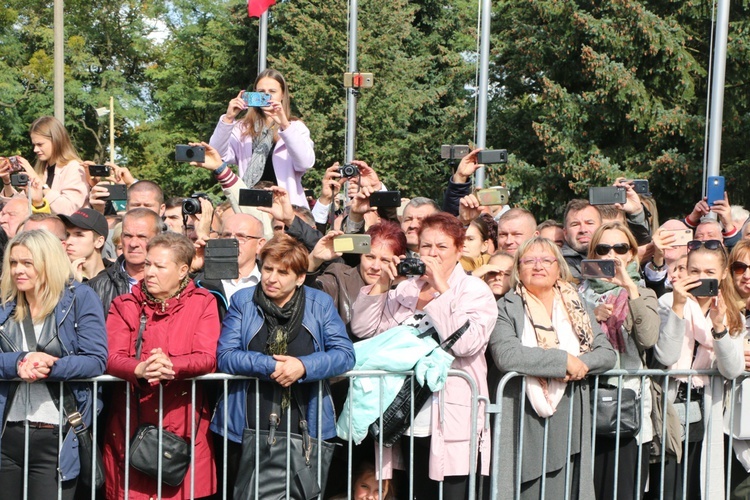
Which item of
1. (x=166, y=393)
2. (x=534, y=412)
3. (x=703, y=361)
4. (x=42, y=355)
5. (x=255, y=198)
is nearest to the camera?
(x=42, y=355)

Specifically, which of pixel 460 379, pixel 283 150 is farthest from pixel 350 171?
pixel 460 379

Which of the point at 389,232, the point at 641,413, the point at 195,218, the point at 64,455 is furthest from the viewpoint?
the point at 195,218

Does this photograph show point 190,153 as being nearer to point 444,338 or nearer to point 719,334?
point 444,338

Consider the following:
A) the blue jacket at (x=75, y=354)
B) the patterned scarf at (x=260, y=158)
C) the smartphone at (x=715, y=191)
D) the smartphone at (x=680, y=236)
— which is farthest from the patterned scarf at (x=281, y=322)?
the smartphone at (x=715, y=191)

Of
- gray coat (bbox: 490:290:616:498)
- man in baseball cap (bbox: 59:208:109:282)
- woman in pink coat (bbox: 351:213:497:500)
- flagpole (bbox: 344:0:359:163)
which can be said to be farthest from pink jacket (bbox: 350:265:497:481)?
flagpole (bbox: 344:0:359:163)

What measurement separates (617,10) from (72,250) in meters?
15.6

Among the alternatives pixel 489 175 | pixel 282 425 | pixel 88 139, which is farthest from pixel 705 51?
pixel 88 139

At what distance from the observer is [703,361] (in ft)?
17.2

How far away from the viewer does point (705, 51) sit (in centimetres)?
2023

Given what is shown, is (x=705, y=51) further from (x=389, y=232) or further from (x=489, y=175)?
(x=389, y=232)

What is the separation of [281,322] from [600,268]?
160cm

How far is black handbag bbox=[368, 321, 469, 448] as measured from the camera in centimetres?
478

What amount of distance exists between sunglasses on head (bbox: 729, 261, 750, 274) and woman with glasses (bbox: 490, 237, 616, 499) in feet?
3.06

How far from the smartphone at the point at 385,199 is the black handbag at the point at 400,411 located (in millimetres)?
1414
